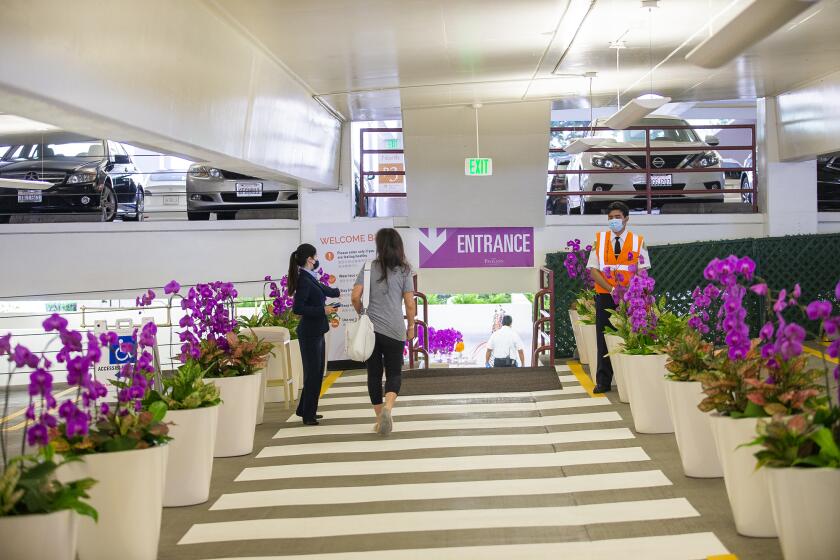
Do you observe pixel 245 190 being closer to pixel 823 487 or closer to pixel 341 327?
pixel 341 327

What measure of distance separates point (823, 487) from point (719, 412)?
961 mm

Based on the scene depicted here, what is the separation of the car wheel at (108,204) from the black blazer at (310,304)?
6.01 m

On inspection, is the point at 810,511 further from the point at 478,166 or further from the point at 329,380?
the point at 478,166

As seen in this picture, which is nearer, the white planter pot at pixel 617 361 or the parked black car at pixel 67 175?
the white planter pot at pixel 617 361

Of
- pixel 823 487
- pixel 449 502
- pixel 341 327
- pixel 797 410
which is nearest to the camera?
pixel 823 487

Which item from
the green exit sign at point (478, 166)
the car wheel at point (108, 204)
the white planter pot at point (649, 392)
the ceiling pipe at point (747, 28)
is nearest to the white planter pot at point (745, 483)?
the ceiling pipe at point (747, 28)

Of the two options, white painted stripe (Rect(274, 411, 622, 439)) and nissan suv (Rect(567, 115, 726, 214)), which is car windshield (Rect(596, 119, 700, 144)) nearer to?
nissan suv (Rect(567, 115, 726, 214))

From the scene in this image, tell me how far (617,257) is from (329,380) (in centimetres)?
366

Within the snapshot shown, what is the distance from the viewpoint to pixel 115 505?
406 cm

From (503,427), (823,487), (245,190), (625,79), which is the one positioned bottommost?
(503,427)

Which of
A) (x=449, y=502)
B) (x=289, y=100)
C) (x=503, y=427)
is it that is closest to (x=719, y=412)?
(x=449, y=502)

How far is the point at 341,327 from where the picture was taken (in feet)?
35.8

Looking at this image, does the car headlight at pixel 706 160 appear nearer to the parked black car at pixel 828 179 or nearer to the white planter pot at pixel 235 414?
the parked black car at pixel 828 179

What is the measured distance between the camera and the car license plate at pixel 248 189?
12891 mm
